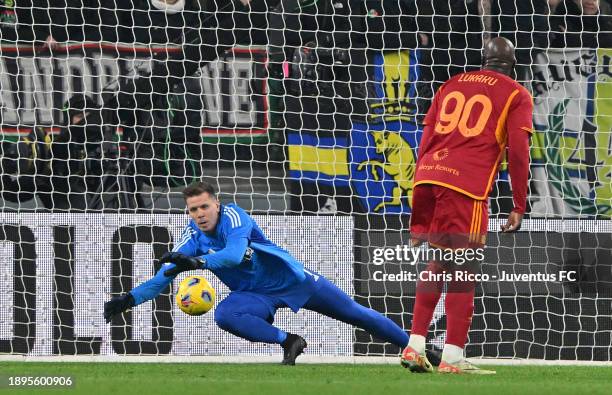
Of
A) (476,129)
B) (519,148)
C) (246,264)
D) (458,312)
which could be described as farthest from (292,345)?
(519,148)

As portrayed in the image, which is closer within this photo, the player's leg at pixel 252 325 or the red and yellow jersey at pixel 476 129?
the red and yellow jersey at pixel 476 129

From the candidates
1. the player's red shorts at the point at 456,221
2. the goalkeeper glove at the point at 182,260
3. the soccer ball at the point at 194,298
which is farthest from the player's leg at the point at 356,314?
the player's red shorts at the point at 456,221

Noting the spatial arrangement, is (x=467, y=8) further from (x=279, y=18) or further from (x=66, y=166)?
(x=66, y=166)

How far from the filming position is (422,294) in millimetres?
6457

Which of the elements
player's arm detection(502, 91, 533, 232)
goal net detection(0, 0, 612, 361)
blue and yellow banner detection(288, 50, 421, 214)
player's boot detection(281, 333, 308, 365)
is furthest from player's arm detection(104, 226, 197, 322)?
blue and yellow banner detection(288, 50, 421, 214)

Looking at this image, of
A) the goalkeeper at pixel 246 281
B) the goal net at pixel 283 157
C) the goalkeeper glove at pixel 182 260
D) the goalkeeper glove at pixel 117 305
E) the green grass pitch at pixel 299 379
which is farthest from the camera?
the goal net at pixel 283 157

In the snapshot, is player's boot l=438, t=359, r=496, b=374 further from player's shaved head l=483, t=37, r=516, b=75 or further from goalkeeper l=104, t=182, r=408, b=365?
player's shaved head l=483, t=37, r=516, b=75

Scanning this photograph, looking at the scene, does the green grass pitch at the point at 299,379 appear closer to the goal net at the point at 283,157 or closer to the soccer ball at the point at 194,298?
the soccer ball at the point at 194,298

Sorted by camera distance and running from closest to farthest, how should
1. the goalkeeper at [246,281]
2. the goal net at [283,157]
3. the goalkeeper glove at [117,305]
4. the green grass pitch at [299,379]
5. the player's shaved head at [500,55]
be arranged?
the green grass pitch at [299,379], the player's shaved head at [500,55], the goalkeeper glove at [117,305], the goalkeeper at [246,281], the goal net at [283,157]

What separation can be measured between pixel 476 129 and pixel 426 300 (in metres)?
0.87

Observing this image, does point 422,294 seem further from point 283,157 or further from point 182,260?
point 283,157

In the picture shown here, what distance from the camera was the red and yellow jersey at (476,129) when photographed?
6402 mm

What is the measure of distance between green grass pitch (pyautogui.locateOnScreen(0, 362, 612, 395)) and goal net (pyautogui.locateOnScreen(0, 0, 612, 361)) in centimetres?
81

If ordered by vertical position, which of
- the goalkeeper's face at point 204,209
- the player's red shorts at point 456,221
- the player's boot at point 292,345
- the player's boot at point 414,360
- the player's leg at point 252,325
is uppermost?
the goalkeeper's face at point 204,209
